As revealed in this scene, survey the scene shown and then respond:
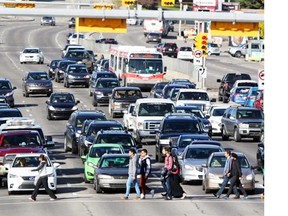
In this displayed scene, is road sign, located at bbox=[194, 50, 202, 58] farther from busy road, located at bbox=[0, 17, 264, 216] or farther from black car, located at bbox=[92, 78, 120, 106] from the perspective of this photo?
black car, located at bbox=[92, 78, 120, 106]

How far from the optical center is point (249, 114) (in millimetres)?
42344

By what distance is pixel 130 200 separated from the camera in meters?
24.6

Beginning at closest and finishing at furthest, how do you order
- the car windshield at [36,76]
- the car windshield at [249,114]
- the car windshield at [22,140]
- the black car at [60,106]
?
1. the car windshield at [22,140]
2. the car windshield at [249,114]
3. the black car at [60,106]
4. the car windshield at [36,76]

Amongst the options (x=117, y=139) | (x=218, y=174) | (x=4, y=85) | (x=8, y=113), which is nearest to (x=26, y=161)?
(x=218, y=174)

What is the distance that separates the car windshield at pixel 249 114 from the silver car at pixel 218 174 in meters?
15.8

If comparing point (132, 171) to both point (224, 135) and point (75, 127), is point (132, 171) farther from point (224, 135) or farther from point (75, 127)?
point (224, 135)

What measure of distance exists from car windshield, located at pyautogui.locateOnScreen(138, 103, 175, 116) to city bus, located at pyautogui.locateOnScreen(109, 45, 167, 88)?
20.2 m

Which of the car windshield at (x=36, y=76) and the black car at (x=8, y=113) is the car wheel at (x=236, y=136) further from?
the car windshield at (x=36, y=76)

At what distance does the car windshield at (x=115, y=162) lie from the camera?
2598 centimetres

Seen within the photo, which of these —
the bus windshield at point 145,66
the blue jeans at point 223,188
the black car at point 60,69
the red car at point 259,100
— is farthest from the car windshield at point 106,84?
the blue jeans at point 223,188

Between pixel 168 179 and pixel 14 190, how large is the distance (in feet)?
14.0

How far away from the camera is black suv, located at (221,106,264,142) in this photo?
4156cm

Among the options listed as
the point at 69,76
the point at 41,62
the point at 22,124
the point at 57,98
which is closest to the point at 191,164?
the point at 22,124

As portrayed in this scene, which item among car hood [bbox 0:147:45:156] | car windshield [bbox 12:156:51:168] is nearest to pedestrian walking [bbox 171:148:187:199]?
car windshield [bbox 12:156:51:168]
